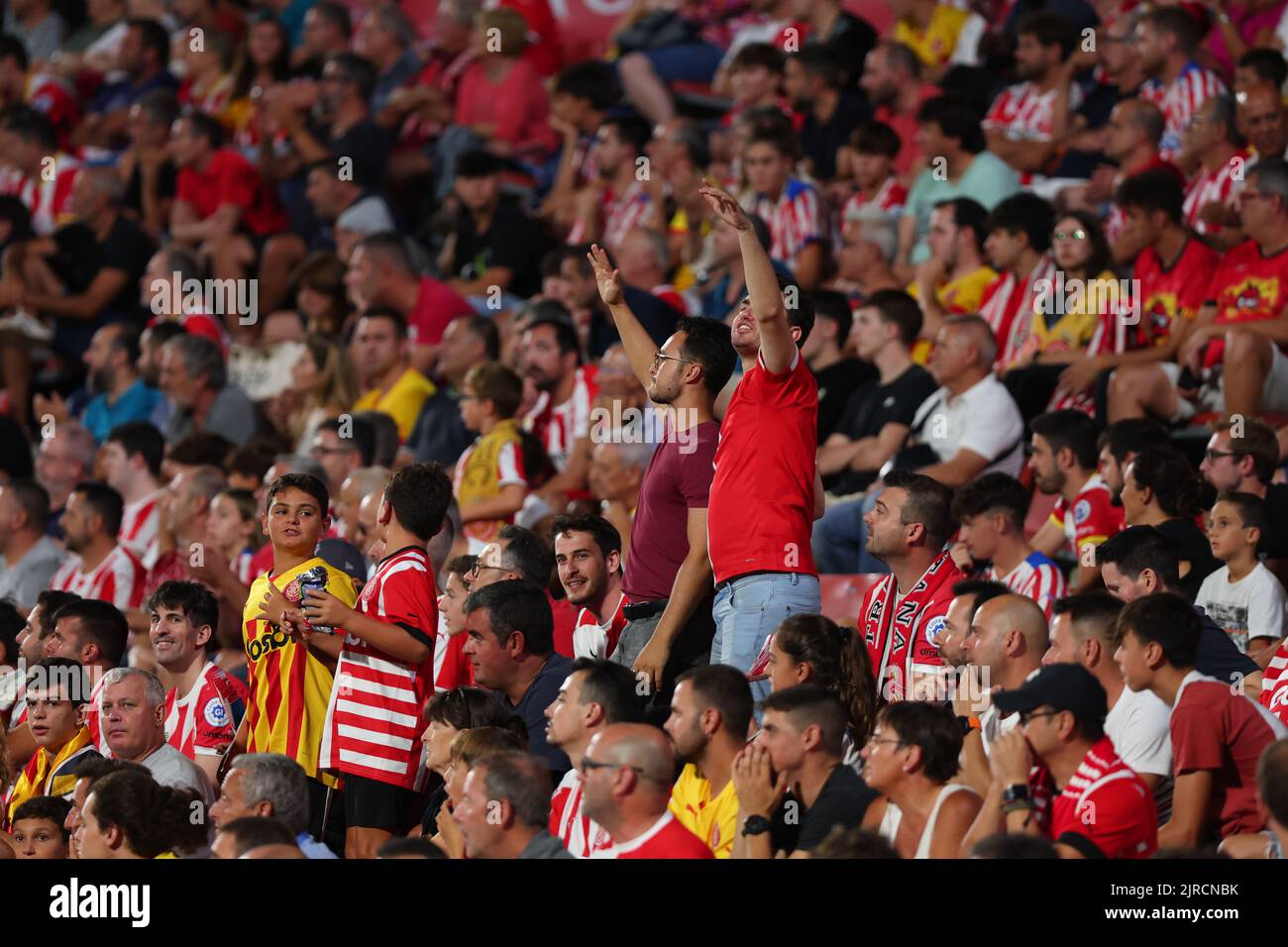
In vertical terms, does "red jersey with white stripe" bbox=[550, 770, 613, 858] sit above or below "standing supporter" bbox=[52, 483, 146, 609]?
below

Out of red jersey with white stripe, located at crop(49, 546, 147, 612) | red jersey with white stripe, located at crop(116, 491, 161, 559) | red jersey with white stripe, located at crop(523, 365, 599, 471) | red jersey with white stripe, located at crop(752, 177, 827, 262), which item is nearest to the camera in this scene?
red jersey with white stripe, located at crop(49, 546, 147, 612)

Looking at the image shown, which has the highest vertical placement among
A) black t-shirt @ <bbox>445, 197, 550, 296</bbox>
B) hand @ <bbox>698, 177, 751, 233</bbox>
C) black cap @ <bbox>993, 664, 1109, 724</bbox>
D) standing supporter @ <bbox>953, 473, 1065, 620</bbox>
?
black t-shirt @ <bbox>445, 197, 550, 296</bbox>

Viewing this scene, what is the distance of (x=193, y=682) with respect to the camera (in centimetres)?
793

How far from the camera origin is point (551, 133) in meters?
14.9

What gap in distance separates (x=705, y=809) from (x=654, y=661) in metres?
0.61

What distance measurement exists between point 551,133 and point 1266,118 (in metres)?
5.72

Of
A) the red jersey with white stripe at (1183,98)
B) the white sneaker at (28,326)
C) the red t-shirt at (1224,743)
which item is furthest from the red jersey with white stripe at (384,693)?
the white sneaker at (28,326)

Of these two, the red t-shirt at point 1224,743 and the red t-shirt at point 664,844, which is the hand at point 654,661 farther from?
the red t-shirt at point 1224,743

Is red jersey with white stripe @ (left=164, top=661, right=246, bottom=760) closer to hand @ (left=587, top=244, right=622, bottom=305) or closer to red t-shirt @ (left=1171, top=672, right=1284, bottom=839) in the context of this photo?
hand @ (left=587, top=244, right=622, bottom=305)

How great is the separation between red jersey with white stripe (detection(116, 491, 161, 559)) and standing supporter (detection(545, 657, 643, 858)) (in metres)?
5.14

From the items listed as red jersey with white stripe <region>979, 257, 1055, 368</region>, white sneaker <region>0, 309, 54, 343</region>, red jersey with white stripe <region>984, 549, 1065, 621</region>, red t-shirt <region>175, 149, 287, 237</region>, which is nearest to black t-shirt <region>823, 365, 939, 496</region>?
red jersey with white stripe <region>979, 257, 1055, 368</region>

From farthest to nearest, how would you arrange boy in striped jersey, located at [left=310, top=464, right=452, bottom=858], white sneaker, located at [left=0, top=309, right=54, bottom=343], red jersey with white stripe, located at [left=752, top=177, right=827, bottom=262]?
1. white sneaker, located at [left=0, top=309, right=54, bottom=343]
2. red jersey with white stripe, located at [left=752, top=177, right=827, bottom=262]
3. boy in striped jersey, located at [left=310, top=464, right=452, bottom=858]

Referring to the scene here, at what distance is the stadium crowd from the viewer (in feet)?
20.5
